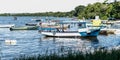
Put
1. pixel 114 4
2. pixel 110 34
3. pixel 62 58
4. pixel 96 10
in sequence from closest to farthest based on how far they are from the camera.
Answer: pixel 62 58 → pixel 114 4 → pixel 110 34 → pixel 96 10

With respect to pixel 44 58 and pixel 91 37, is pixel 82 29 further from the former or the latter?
pixel 44 58

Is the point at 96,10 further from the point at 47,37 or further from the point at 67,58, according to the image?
the point at 67,58

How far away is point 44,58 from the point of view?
14.4 meters

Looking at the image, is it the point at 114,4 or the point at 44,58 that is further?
the point at 114,4

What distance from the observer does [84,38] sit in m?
59.6

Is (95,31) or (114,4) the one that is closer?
(114,4)

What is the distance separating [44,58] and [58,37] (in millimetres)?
46228

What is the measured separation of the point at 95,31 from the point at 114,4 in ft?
148

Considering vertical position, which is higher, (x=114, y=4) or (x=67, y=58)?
(x=114, y=4)

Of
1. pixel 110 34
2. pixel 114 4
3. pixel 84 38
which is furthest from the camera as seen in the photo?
pixel 110 34

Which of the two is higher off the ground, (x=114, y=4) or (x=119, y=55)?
(x=114, y=4)

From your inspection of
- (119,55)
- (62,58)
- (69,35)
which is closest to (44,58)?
(62,58)

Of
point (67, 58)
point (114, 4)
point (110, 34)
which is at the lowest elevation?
point (110, 34)

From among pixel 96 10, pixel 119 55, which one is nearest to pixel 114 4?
pixel 119 55
